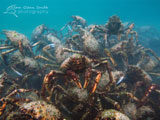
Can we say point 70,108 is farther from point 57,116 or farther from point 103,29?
point 103,29

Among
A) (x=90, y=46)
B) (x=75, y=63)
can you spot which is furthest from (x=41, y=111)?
(x=90, y=46)

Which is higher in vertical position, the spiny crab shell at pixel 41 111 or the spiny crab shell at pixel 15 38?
the spiny crab shell at pixel 15 38

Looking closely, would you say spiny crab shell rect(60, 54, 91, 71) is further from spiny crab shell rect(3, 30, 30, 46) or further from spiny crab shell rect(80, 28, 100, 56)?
spiny crab shell rect(3, 30, 30, 46)

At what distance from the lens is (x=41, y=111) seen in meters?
3.43

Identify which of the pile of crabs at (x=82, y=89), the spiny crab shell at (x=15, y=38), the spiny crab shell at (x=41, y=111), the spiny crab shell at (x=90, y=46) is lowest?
the spiny crab shell at (x=41, y=111)

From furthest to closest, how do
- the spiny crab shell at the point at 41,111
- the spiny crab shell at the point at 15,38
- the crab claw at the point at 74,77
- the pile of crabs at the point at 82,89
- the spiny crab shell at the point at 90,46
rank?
the spiny crab shell at the point at 15,38
the spiny crab shell at the point at 90,46
the crab claw at the point at 74,77
the pile of crabs at the point at 82,89
the spiny crab shell at the point at 41,111

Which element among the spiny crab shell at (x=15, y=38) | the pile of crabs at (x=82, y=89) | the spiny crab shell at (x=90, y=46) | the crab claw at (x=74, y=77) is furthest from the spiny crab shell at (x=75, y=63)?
the spiny crab shell at (x=15, y=38)

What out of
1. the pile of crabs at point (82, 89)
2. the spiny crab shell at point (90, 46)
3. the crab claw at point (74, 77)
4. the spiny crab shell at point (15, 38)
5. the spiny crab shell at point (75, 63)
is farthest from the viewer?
the spiny crab shell at point (15, 38)

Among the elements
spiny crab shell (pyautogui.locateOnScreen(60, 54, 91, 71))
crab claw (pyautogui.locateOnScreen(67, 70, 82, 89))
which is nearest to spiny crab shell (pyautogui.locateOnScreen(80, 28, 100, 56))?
spiny crab shell (pyautogui.locateOnScreen(60, 54, 91, 71))

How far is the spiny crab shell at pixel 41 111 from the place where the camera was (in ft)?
11.0

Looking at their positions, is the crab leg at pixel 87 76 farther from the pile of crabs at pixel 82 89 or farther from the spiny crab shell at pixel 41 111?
the spiny crab shell at pixel 41 111

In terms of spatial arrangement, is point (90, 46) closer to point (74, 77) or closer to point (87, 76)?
point (87, 76)

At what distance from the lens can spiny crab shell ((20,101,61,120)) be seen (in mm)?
3340

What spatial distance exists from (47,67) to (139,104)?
5049 millimetres
